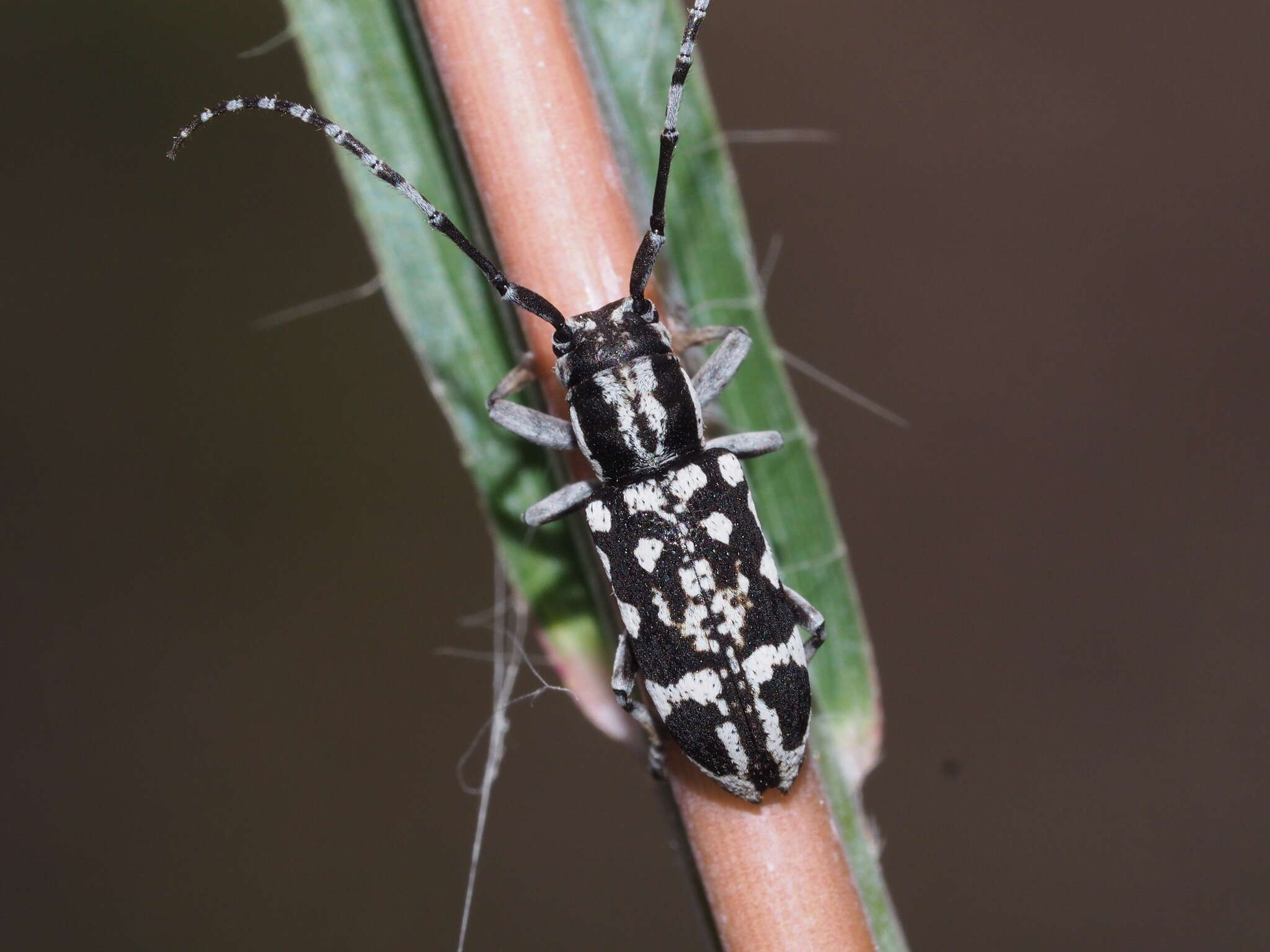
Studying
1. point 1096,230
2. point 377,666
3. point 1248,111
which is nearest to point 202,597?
point 377,666

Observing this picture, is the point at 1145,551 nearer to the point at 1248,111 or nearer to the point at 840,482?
the point at 840,482

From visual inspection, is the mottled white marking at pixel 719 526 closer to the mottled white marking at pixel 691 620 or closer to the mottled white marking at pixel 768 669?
the mottled white marking at pixel 691 620

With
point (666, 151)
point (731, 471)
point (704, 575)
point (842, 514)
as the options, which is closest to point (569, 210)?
point (666, 151)

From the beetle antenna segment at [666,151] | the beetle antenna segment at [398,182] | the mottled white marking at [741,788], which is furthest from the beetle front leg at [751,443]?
the mottled white marking at [741,788]

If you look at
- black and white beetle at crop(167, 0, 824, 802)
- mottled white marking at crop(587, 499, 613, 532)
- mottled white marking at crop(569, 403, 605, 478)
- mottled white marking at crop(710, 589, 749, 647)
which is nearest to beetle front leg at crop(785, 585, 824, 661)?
black and white beetle at crop(167, 0, 824, 802)

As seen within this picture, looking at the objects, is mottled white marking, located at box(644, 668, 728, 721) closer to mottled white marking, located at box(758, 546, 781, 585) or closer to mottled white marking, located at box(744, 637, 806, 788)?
mottled white marking, located at box(744, 637, 806, 788)

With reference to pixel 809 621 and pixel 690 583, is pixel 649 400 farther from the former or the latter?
pixel 809 621

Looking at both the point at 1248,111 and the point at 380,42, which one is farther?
the point at 1248,111

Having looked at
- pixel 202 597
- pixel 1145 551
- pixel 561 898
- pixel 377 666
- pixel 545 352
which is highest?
pixel 545 352
